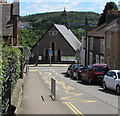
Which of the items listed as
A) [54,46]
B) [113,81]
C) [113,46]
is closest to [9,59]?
[113,81]

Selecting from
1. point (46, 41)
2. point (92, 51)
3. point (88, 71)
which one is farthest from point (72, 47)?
point (88, 71)

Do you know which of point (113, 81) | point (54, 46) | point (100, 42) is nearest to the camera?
point (113, 81)

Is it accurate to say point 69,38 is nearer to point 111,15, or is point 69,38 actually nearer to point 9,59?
point 111,15

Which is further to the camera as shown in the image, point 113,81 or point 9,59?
point 113,81

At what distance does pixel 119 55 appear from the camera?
31.3 m

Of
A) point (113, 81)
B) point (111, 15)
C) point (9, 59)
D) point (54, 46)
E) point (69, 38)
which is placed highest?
point (111, 15)

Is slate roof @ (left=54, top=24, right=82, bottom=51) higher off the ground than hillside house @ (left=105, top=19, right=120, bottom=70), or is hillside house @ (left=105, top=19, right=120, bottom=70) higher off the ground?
slate roof @ (left=54, top=24, right=82, bottom=51)

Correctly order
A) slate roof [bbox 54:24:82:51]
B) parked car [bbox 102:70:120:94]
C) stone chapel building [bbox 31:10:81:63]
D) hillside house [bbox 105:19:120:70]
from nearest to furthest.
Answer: parked car [bbox 102:70:120:94], hillside house [bbox 105:19:120:70], stone chapel building [bbox 31:10:81:63], slate roof [bbox 54:24:82:51]

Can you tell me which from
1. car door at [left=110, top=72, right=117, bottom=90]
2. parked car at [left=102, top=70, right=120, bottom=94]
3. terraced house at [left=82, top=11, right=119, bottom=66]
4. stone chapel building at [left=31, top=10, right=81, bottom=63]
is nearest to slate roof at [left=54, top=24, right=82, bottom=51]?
stone chapel building at [left=31, top=10, right=81, bottom=63]

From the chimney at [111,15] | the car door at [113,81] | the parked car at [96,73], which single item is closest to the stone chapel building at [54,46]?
the chimney at [111,15]

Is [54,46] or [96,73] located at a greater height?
[54,46]

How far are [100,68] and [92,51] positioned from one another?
63.6ft

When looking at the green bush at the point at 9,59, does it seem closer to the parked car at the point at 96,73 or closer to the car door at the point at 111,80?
the car door at the point at 111,80

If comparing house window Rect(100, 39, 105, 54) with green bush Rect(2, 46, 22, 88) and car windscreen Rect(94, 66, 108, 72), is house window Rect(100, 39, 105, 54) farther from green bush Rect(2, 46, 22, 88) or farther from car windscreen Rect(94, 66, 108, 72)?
green bush Rect(2, 46, 22, 88)
